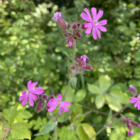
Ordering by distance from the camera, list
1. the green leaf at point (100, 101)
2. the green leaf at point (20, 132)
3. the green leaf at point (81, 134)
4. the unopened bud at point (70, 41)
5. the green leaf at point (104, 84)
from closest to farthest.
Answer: the green leaf at point (20, 132), the unopened bud at point (70, 41), the green leaf at point (81, 134), the green leaf at point (100, 101), the green leaf at point (104, 84)

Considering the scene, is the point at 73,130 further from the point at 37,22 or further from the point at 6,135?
the point at 37,22

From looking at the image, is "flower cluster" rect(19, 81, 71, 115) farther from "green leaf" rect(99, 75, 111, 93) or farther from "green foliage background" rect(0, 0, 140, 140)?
"green leaf" rect(99, 75, 111, 93)

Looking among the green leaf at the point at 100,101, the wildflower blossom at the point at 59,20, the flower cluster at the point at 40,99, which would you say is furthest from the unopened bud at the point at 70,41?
the green leaf at the point at 100,101

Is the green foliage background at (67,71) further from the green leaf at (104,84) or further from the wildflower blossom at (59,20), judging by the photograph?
the wildflower blossom at (59,20)

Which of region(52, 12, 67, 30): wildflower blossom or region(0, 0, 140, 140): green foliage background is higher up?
region(52, 12, 67, 30): wildflower blossom

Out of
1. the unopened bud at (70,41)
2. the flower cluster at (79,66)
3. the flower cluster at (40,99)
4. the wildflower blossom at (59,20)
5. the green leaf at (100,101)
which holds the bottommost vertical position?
the green leaf at (100,101)

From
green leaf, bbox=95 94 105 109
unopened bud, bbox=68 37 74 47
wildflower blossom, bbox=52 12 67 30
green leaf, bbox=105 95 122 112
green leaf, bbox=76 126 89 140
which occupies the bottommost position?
green leaf, bbox=76 126 89 140

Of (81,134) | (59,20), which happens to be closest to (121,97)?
(81,134)

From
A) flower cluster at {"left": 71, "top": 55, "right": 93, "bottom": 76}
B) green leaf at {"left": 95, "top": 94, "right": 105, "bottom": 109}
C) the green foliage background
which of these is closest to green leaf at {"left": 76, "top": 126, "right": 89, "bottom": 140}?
the green foliage background

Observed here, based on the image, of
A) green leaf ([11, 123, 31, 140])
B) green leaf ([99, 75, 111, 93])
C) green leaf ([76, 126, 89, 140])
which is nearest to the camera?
green leaf ([11, 123, 31, 140])

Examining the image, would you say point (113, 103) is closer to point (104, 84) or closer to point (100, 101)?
point (100, 101)
